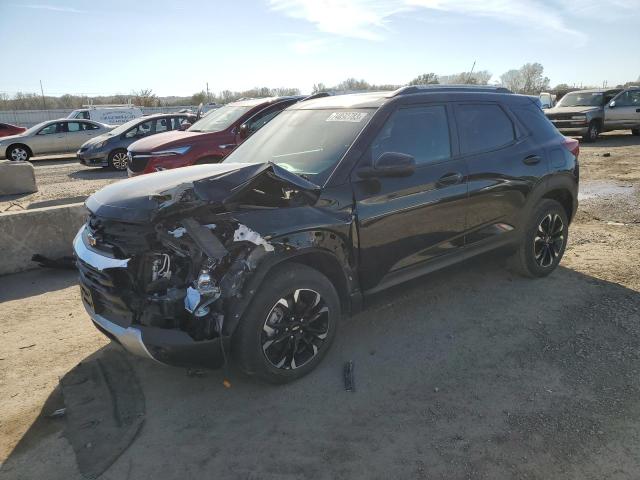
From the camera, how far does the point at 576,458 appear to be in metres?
2.64

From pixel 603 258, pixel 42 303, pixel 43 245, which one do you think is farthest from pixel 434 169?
pixel 43 245

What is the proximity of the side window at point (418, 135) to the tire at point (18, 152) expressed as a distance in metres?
17.2

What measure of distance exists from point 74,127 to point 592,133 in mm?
19476

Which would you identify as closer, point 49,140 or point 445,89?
point 445,89

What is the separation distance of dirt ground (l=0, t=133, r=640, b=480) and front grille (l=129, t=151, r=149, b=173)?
11.1ft

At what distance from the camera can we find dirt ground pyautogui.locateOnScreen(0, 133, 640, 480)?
2664 mm

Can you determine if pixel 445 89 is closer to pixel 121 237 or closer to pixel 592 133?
pixel 121 237

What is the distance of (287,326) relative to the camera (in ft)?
10.6

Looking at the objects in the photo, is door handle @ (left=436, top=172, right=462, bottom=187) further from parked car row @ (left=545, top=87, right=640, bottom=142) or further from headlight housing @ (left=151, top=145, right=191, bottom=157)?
parked car row @ (left=545, top=87, right=640, bottom=142)

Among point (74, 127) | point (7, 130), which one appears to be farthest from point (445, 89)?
point (7, 130)

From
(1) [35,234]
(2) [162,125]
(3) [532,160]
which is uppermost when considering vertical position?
(2) [162,125]

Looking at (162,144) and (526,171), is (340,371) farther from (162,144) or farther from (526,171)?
(162,144)

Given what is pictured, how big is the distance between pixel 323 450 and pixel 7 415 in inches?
83.8

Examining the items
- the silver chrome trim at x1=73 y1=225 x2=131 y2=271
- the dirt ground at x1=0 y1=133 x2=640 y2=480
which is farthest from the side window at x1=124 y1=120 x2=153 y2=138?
Answer: the silver chrome trim at x1=73 y1=225 x2=131 y2=271
